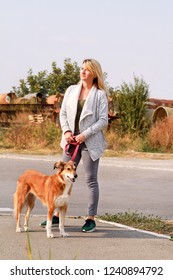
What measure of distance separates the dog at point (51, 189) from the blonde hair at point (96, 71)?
1125 millimetres

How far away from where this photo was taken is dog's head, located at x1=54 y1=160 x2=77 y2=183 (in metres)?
7.34

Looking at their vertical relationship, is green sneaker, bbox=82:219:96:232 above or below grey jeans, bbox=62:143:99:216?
below

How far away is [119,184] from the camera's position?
1504 cm

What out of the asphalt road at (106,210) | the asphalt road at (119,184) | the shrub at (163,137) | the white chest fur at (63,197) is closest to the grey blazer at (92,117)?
Result: the white chest fur at (63,197)

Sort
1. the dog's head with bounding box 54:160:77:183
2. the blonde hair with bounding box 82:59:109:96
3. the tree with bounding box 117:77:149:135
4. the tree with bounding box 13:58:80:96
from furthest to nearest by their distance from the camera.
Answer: the tree with bounding box 13:58:80:96 → the tree with bounding box 117:77:149:135 → the blonde hair with bounding box 82:59:109:96 → the dog's head with bounding box 54:160:77:183

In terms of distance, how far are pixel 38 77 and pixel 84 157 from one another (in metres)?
44.9

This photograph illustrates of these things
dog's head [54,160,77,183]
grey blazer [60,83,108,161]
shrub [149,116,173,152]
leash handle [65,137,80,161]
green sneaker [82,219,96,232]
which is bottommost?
green sneaker [82,219,96,232]

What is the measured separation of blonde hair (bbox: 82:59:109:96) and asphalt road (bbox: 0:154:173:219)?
2.80 m

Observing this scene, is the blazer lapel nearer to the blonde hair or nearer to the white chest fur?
the blonde hair

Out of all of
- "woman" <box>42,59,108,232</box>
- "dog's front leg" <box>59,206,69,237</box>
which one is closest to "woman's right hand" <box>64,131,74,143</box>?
"woman" <box>42,59,108,232</box>

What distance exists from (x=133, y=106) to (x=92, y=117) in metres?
20.8

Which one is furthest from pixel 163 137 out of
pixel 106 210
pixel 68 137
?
pixel 68 137

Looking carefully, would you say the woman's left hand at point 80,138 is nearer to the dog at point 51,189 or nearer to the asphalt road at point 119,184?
the dog at point 51,189

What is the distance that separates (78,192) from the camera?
1332 centimetres
